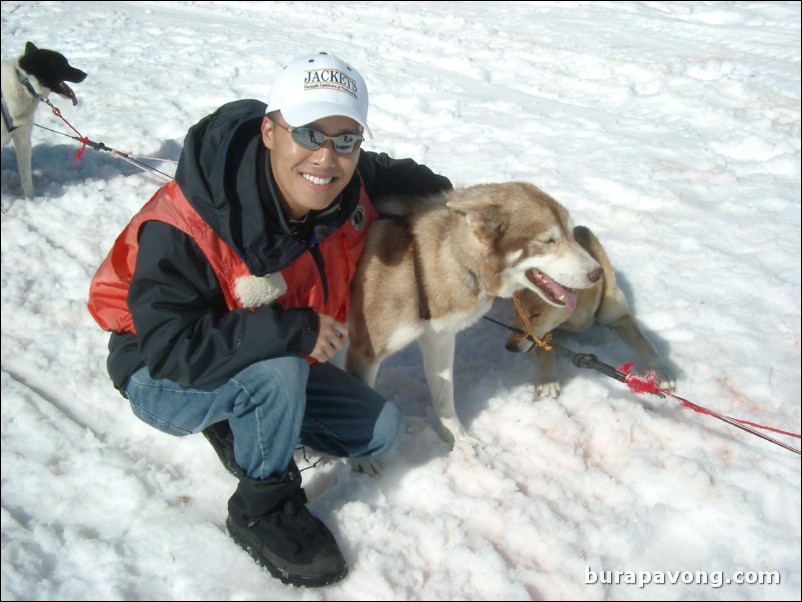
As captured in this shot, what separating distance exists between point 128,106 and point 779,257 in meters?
5.67

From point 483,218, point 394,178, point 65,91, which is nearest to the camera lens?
point 483,218

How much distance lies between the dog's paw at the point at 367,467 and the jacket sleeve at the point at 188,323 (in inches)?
32.1

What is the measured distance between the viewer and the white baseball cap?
2.04m

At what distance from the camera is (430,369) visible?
9.48 ft

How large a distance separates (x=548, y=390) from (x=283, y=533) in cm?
160

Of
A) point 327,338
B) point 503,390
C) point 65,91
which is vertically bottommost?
point 503,390

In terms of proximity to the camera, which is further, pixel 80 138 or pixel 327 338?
pixel 80 138

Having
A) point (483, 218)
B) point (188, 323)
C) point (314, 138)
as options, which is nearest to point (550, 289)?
point (483, 218)

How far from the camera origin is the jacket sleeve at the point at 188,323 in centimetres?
194

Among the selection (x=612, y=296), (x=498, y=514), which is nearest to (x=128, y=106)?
(x=612, y=296)

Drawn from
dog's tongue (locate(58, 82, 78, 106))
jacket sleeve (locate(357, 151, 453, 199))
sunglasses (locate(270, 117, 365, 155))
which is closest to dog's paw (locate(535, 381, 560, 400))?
jacket sleeve (locate(357, 151, 453, 199))

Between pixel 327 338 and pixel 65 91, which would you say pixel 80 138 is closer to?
pixel 65 91

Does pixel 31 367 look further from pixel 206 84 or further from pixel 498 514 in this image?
pixel 206 84

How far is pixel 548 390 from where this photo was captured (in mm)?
3176
